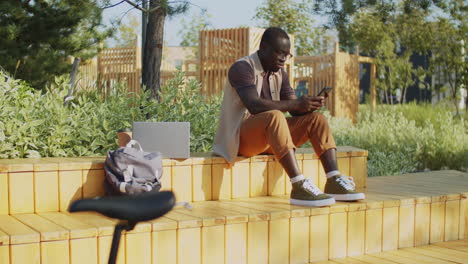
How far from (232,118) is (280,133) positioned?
484 millimetres

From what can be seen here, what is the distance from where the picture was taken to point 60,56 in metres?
10.5

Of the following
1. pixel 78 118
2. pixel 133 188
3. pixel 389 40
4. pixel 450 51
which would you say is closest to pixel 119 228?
pixel 133 188

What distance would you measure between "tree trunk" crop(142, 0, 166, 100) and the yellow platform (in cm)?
260

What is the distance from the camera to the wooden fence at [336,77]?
15.6 metres

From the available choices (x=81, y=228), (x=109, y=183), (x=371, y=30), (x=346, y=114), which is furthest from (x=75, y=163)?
(x=371, y=30)

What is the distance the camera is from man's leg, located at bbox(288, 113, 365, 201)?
3793 mm

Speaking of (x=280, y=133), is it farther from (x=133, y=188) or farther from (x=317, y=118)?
(x=133, y=188)

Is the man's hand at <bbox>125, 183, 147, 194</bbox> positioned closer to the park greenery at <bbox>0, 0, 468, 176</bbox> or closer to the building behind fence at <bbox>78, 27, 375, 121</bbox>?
the park greenery at <bbox>0, 0, 468, 176</bbox>

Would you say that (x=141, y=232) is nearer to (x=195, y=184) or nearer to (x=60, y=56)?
(x=195, y=184)

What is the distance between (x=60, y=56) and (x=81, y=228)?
26.8 feet

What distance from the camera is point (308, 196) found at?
11.9 feet

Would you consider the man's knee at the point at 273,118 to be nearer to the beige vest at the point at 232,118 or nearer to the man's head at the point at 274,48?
the beige vest at the point at 232,118

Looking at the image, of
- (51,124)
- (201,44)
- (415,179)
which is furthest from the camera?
(201,44)

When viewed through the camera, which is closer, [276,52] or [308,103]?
[308,103]
